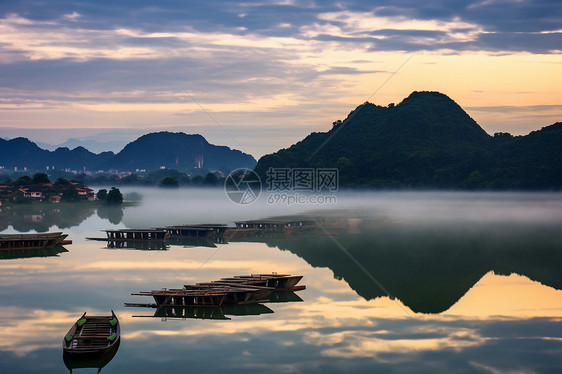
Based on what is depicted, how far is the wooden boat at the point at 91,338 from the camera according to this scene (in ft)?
82.3

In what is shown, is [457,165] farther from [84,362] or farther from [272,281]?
[84,362]

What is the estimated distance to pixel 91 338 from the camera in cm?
2614

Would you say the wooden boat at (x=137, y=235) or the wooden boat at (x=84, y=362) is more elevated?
the wooden boat at (x=137, y=235)

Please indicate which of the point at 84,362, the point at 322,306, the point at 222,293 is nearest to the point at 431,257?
the point at 322,306

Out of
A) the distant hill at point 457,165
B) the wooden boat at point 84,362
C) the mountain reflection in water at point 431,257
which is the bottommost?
the wooden boat at point 84,362

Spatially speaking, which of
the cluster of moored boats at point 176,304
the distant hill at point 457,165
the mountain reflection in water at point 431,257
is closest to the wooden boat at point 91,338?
the cluster of moored boats at point 176,304

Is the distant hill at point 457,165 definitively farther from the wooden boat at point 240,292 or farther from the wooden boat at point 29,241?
the wooden boat at point 240,292

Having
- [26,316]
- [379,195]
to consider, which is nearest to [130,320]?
[26,316]

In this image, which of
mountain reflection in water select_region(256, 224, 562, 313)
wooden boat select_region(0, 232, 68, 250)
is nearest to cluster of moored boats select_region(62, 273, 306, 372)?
mountain reflection in water select_region(256, 224, 562, 313)

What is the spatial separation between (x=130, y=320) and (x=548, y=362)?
19.6 m

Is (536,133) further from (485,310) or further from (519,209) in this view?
(485,310)

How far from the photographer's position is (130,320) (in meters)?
31.8

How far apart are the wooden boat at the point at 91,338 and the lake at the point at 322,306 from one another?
77cm

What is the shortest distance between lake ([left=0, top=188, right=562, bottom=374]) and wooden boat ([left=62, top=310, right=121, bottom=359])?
77 centimetres
